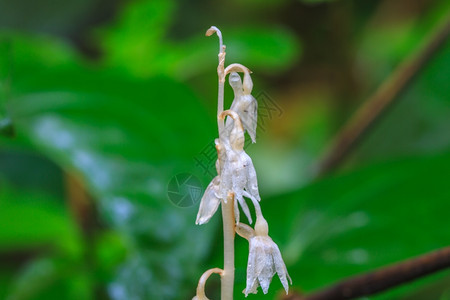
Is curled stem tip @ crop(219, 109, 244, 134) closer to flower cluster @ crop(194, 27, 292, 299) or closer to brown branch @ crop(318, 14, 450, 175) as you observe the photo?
flower cluster @ crop(194, 27, 292, 299)

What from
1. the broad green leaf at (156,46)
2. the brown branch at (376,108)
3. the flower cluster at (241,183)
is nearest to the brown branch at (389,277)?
the flower cluster at (241,183)

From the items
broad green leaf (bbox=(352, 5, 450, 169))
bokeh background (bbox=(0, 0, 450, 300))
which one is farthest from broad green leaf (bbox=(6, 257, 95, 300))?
broad green leaf (bbox=(352, 5, 450, 169))

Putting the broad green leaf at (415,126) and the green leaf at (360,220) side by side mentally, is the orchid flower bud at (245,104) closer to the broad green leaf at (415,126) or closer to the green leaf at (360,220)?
the green leaf at (360,220)

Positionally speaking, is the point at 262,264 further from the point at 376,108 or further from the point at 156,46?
the point at 156,46

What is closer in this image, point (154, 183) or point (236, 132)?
point (236, 132)

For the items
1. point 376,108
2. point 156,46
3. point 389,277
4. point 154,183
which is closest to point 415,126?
point 376,108

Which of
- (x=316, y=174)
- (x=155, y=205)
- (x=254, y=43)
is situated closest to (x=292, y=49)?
(x=254, y=43)
